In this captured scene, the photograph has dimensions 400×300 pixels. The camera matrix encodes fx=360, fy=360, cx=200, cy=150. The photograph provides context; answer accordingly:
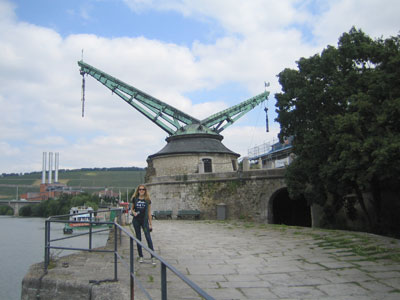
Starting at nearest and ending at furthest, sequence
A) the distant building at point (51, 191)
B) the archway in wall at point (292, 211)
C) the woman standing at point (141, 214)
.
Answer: the woman standing at point (141, 214) → the archway in wall at point (292, 211) → the distant building at point (51, 191)

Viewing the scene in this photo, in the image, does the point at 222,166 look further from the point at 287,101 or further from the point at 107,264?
the point at 107,264

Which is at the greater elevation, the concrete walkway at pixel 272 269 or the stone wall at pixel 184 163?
the stone wall at pixel 184 163

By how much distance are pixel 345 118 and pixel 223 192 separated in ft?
29.5

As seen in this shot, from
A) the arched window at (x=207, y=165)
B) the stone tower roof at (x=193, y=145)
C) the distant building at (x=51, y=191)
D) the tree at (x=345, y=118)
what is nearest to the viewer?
the tree at (x=345, y=118)

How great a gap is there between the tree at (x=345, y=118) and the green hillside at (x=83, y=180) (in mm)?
79831

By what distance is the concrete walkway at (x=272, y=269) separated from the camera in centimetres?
427

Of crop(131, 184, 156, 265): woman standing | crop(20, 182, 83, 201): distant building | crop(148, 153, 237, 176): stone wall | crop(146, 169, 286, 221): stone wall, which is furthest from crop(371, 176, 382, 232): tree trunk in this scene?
crop(20, 182, 83, 201): distant building

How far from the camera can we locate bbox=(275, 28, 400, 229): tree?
9773 millimetres

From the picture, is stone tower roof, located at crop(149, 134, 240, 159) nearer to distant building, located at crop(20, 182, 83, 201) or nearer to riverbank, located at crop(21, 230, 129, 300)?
riverbank, located at crop(21, 230, 129, 300)

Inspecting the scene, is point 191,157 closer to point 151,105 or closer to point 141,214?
point 151,105

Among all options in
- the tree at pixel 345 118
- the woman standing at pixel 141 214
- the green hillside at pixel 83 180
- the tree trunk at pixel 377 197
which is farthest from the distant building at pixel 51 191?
the woman standing at pixel 141 214

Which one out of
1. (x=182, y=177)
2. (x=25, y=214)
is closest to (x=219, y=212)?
(x=182, y=177)

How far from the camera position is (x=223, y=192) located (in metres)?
18.3

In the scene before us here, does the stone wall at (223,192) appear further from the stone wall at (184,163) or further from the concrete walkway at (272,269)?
the concrete walkway at (272,269)
